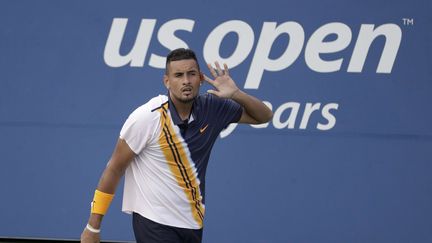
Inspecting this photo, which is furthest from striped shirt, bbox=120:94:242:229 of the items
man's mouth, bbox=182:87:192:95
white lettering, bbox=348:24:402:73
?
white lettering, bbox=348:24:402:73

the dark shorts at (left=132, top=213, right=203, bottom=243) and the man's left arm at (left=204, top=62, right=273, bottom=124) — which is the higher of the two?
the man's left arm at (left=204, top=62, right=273, bottom=124)

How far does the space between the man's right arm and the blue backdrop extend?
75.6 inches

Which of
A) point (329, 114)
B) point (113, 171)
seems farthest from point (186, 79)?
point (329, 114)

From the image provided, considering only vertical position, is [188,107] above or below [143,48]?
below

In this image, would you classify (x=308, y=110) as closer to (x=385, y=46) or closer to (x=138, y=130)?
(x=385, y=46)

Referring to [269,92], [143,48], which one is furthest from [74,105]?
[269,92]

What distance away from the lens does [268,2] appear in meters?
5.64

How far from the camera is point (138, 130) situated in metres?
3.70

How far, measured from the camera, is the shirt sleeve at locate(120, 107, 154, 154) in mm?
3693

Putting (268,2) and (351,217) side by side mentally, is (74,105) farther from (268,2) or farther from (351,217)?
(351,217)

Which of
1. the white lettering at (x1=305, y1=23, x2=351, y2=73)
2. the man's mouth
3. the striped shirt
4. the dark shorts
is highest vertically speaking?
the white lettering at (x1=305, y1=23, x2=351, y2=73)

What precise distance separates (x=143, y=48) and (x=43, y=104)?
0.77 meters

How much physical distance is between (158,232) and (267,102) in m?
2.04

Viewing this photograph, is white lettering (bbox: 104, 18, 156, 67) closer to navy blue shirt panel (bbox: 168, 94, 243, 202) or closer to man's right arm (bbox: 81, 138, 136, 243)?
navy blue shirt panel (bbox: 168, 94, 243, 202)
